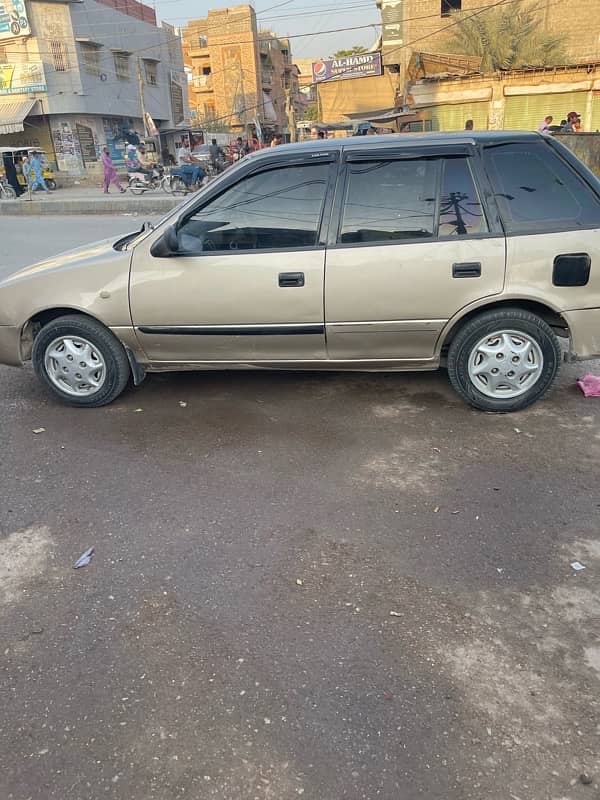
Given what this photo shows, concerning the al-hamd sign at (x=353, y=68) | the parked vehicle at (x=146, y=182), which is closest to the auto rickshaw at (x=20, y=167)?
the parked vehicle at (x=146, y=182)

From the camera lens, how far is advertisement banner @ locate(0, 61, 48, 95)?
36094 mm

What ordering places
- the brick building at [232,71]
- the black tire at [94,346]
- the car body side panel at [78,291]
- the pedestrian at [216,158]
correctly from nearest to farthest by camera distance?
the car body side panel at [78,291], the black tire at [94,346], the pedestrian at [216,158], the brick building at [232,71]

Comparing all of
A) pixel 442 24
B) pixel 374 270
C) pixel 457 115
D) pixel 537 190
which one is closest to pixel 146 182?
pixel 457 115

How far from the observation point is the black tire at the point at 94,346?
450 cm

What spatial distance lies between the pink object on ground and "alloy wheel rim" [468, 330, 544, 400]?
2.16 feet

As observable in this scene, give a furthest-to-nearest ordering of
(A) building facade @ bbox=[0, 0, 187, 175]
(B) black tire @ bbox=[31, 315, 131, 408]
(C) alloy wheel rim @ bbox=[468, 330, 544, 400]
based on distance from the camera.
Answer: (A) building facade @ bbox=[0, 0, 187, 175] < (B) black tire @ bbox=[31, 315, 131, 408] < (C) alloy wheel rim @ bbox=[468, 330, 544, 400]

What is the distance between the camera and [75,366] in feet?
15.1

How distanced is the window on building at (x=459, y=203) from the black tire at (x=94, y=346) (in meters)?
2.41

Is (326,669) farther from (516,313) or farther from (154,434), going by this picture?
(516,313)

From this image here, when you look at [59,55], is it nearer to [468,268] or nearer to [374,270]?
[374,270]

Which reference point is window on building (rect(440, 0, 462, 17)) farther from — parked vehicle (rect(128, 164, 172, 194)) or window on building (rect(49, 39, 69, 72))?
window on building (rect(49, 39, 69, 72))

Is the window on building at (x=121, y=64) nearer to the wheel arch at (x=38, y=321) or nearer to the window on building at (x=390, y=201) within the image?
the wheel arch at (x=38, y=321)

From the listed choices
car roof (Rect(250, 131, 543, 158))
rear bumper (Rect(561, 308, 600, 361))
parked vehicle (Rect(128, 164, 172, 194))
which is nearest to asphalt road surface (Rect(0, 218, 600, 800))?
rear bumper (Rect(561, 308, 600, 361))

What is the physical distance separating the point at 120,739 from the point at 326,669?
2.47ft
